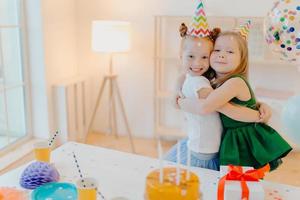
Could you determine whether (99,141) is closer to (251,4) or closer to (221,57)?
(251,4)

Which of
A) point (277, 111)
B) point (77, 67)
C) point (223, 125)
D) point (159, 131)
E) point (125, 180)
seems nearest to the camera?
point (125, 180)

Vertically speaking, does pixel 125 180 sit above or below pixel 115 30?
below

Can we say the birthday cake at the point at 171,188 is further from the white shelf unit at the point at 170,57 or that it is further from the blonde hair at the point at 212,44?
the white shelf unit at the point at 170,57

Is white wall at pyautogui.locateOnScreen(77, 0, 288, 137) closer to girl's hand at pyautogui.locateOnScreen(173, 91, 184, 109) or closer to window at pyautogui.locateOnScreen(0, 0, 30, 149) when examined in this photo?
window at pyautogui.locateOnScreen(0, 0, 30, 149)

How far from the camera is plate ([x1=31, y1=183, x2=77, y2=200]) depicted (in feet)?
4.45

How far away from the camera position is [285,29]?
58.2 inches

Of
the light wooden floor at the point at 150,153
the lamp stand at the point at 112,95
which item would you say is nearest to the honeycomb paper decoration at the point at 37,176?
the light wooden floor at the point at 150,153

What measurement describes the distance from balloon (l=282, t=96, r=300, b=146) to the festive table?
210 mm

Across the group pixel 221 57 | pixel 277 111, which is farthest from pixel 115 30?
pixel 221 57

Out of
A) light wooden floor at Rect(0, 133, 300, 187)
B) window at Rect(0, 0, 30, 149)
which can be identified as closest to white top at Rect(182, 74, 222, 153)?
light wooden floor at Rect(0, 133, 300, 187)

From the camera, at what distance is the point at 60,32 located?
3359 millimetres

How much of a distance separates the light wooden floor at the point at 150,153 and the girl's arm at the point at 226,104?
4.76ft

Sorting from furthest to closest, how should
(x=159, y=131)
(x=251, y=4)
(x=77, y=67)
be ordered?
(x=77, y=67), (x=159, y=131), (x=251, y=4)

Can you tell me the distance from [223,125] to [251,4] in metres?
1.88
